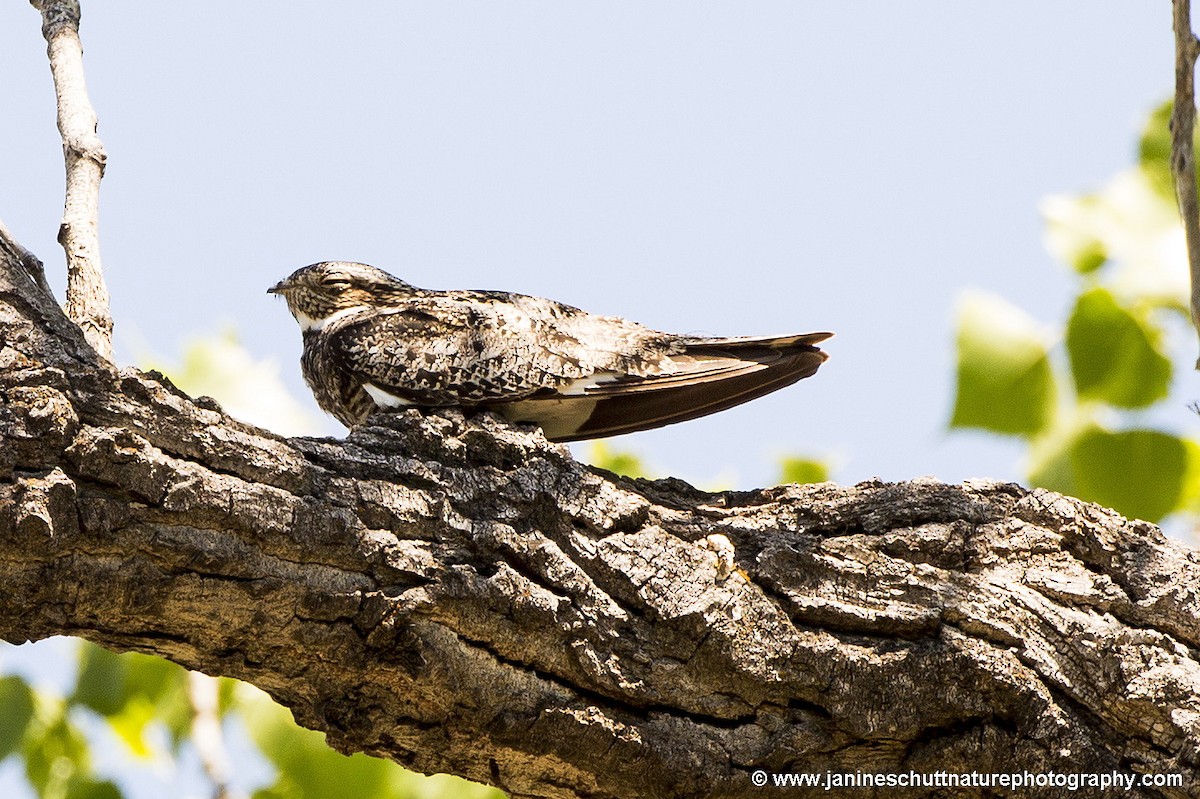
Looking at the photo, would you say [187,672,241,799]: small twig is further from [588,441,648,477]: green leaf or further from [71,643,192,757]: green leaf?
[588,441,648,477]: green leaf

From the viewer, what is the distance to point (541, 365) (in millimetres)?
4555

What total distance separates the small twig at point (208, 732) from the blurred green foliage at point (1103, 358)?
4.50m

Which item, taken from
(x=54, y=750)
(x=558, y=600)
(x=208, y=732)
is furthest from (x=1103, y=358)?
(x=54, y=750)

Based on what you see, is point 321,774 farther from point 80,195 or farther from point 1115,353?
point 1115,353

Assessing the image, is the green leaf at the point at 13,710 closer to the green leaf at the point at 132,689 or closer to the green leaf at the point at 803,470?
the green leaf at the point at 132,689

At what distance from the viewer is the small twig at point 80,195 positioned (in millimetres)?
3801

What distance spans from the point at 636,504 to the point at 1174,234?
138 inches

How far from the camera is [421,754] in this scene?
346 centimetres

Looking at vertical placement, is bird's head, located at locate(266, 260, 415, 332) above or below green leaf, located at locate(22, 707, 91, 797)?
above

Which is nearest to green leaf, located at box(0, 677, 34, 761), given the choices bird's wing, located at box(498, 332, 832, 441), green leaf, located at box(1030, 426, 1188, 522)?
bird's wing, located at box(498, 332, 832, 441)

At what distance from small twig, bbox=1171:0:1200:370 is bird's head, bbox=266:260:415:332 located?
10.8 ft

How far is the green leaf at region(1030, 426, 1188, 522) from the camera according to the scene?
566 centimetres

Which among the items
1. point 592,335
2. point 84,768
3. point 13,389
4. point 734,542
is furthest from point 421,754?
point 84,768

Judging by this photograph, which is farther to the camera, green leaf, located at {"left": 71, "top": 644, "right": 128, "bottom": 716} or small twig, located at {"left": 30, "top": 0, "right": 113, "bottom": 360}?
green leaf, located at {"left": 71, "top": 644, "right": 128, "bottom": 716}
